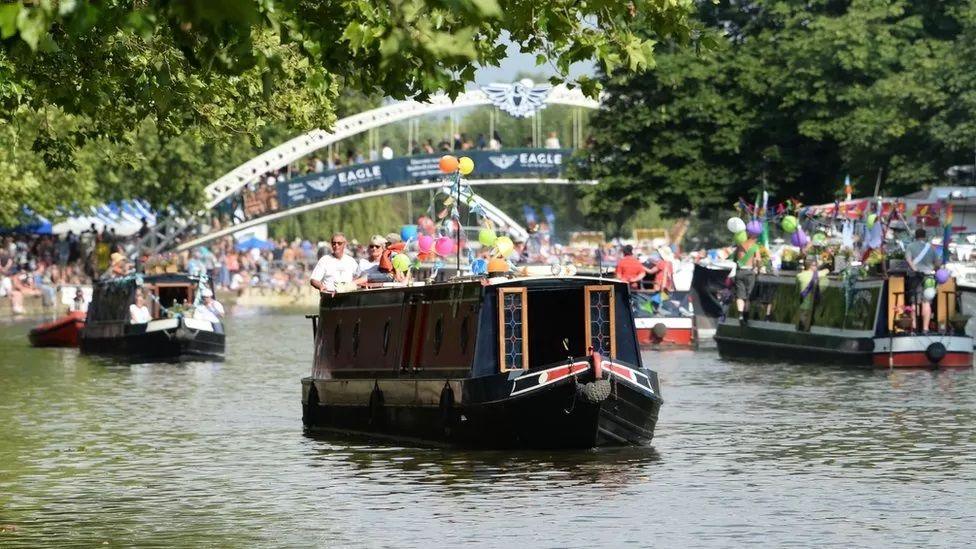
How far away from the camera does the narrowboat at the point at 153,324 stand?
1660 inches

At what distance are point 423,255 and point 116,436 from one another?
15.9ft

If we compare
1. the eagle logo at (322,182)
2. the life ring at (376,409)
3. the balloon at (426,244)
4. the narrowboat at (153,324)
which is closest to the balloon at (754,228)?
the narrowboat at (153,324)

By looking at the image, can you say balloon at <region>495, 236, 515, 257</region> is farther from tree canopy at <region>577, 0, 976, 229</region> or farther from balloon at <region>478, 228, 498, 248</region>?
tree canopy at <region>577, 0, 976, 229</region>

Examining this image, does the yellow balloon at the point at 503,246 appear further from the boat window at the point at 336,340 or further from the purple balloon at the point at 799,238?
the purple balloon at the point at 799,238

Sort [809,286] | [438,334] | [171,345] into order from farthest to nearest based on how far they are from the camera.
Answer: [171,345], [809,286], [438,334]

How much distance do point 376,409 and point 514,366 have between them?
297 cm

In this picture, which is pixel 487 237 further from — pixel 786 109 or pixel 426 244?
pixel 786 109

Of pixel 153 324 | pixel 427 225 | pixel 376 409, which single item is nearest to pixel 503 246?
pixel 376 409

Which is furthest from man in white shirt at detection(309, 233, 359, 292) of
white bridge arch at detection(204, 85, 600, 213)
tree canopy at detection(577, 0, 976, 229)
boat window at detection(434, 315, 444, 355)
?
white bridge arch at detection(204, 85, 600, 213)

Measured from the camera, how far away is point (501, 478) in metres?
20.7

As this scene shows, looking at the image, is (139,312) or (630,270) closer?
(139,312)

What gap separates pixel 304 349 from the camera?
46.6 m

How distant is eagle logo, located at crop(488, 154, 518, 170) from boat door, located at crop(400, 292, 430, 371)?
65.2 meters

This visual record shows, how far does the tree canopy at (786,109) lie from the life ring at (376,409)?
32886 mm
